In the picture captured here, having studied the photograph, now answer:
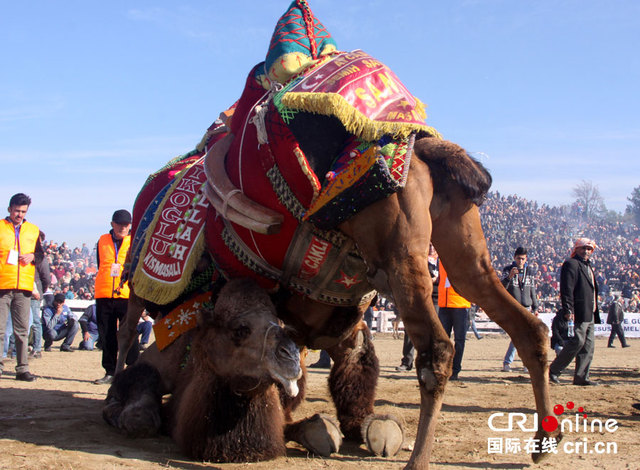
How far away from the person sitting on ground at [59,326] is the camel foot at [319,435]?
10.0 metres

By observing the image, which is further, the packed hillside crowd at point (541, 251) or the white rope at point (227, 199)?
the packed hillside crowd at point (541, 251)

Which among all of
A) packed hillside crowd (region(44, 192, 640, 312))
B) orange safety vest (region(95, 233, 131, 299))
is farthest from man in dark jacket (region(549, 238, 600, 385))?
packed hillside crowd (region(44, 192, 640, 312))

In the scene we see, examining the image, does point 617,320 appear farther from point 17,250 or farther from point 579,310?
point 17,250

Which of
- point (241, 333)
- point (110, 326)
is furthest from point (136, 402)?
point (110, 326)

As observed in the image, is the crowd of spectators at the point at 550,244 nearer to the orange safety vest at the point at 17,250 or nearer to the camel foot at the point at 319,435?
the orange safety vest at the point at 17,250

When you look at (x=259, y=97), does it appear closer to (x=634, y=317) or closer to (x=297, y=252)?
(x=297, y=252)

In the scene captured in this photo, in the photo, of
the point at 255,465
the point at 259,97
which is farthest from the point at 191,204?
the point at 255,465

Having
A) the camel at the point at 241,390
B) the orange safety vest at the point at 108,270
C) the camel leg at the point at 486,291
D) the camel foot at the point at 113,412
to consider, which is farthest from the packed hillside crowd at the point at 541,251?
the camel leg at the point at 486,291

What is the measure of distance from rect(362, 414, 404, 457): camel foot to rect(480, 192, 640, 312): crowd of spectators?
22.8 meters

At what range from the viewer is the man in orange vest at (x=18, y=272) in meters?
7.71

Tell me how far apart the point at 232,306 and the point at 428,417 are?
4.20 ft

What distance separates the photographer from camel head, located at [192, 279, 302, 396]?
10.9ft

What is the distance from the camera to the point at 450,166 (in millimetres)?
3191

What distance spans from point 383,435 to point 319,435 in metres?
0.41
